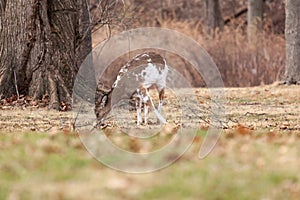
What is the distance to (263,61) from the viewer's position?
982 inches

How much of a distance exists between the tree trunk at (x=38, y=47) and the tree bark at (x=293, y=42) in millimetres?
8043

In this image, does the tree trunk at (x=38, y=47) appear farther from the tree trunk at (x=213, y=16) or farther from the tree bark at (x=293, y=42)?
the tree trunk at (x=213, y=16)

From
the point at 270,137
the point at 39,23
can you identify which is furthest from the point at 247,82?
the point at 270,137

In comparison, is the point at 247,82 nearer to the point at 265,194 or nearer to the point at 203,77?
the point at 203,77

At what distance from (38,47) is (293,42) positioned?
8.93 metres

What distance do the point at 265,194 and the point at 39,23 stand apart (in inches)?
379

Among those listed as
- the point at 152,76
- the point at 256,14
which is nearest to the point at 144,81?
the point at 152,76

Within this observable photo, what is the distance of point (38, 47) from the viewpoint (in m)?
15.4

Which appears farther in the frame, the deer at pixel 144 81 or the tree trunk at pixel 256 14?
the tree trunk at pixel 256 14

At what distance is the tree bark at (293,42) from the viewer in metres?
21.6

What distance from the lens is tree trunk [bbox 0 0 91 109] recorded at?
1501 centimetres

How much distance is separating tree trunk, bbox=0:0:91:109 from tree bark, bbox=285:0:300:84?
8.04m

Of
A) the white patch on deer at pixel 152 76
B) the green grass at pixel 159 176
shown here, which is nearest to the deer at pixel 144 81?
the white patch on deer at pixel 152 76

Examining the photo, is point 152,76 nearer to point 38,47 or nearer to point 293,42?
point 38,47
